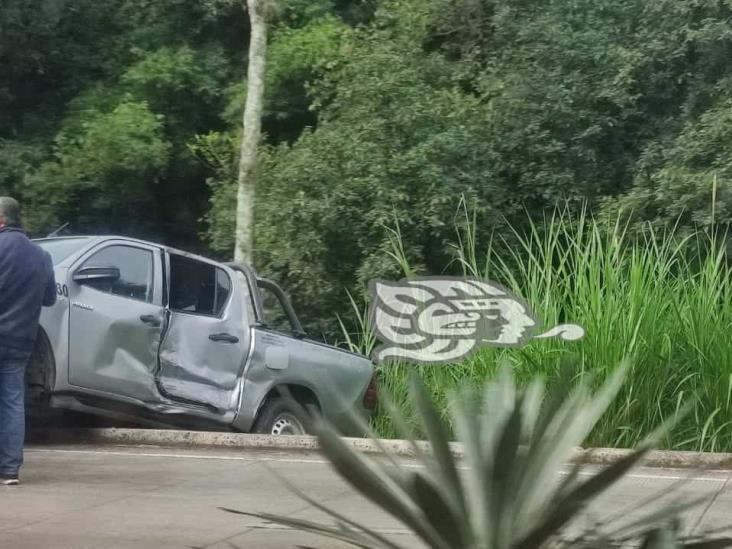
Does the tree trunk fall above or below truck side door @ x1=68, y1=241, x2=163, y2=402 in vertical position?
above

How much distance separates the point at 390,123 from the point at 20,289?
959 centimetres

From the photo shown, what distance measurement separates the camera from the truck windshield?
10555 mm

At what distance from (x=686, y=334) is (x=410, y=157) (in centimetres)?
630

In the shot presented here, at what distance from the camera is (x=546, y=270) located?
477 inches

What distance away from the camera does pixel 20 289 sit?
8578mm

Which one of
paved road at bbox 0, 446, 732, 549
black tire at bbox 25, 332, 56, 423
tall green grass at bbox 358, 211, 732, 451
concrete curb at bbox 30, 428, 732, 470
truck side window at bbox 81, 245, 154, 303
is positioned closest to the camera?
paved road at bbox 0, 446, 732, 549

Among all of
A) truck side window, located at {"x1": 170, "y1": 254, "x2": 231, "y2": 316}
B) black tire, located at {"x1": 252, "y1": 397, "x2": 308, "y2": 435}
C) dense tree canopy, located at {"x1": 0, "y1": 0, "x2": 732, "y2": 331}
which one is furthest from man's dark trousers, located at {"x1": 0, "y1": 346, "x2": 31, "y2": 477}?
dense tree canopy, located at {"x1": 0, "y1": 0, "x2": 732, "y2": 331}

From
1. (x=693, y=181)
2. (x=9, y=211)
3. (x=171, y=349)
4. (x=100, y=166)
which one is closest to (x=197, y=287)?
(x=171, y=349)

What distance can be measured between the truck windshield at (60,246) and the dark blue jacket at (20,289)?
1759 mm

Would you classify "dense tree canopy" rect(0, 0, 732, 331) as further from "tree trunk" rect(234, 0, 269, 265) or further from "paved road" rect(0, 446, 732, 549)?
"paved road" rect(0, 446, 732, 549)

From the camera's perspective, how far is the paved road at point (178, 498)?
6.62 metres

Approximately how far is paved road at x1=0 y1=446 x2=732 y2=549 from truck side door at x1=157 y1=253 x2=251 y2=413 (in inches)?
20.9

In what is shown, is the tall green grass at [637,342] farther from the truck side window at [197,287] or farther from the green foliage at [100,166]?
the green foliage at [100,166]

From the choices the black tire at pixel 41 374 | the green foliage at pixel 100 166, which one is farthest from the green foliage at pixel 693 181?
the black tire at pixel 41 374
